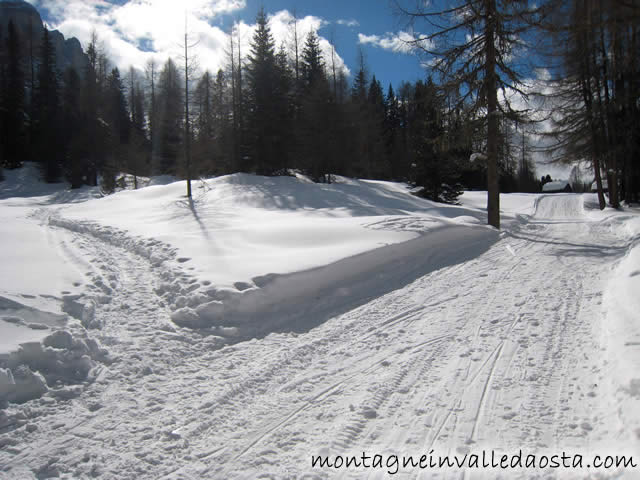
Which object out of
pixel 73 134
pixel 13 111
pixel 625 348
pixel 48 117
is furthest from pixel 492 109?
pixel 13 111

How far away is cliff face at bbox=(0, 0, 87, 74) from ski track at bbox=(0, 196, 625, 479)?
61568 mm

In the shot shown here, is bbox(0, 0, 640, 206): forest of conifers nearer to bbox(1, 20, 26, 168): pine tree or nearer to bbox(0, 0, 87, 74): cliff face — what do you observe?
bbox(1, 20, 26, 168): pine tree

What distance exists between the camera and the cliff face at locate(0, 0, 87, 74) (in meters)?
48.9

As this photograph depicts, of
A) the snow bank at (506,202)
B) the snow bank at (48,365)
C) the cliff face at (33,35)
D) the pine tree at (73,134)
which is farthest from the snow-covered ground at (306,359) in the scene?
the cliff face at (33,35)

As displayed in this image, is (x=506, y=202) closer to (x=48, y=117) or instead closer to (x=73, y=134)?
(x=73, y=134)

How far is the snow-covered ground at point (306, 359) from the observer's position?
2.45m

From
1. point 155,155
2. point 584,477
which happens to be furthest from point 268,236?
point 155,155

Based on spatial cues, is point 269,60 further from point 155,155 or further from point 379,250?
point 155,155

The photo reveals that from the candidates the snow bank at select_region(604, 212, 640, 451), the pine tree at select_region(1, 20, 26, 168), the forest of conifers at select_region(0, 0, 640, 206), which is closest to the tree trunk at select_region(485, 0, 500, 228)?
the forest of conifers at select_region(0, 0, 640, 206)

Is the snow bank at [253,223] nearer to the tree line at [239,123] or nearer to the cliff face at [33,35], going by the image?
the tree line at [239,123]

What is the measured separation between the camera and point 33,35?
49812 mm

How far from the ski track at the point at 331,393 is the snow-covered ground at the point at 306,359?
0.6 inches

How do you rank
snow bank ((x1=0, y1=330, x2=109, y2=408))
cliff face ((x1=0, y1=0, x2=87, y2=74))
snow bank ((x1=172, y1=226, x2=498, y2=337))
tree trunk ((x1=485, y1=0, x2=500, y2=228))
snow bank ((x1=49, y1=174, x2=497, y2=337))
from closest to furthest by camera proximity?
snow bank ((x1=0, y1=330, x2=109, y2=408))
snow bank ((x1=172, y1=226, x2=498, y2=337))
snow bank ((x1=49, y1=174, x2=497, y2=337))
tree trunk ((x1=485, y1=0, x2=500, y2=228))
cliff face ((x1=0, y1=0, x2=87, y2=74))

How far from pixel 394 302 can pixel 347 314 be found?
82cm
